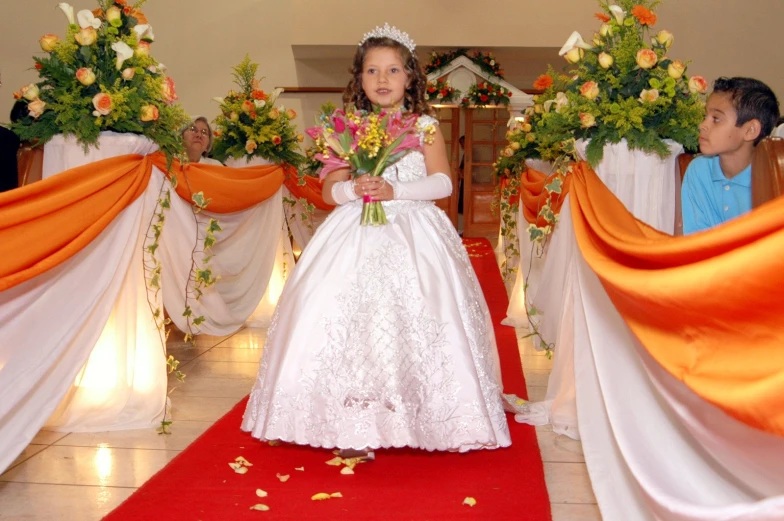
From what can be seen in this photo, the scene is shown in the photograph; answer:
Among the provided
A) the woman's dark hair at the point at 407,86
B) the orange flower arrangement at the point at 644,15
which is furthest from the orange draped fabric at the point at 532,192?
the woman's dark hair at the point at 407,86

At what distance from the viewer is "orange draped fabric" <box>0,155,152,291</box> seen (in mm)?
3086

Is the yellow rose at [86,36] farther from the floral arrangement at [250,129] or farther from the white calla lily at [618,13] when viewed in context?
the floral arrangement at [250,129]

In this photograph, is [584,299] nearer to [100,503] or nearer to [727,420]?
[727,420]

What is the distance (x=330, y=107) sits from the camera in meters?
3.77

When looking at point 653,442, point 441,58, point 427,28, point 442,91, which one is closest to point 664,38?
point 653,442

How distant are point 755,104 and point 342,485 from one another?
86.4 inches

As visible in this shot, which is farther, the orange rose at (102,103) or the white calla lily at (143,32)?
the white calla lily at (143,32)

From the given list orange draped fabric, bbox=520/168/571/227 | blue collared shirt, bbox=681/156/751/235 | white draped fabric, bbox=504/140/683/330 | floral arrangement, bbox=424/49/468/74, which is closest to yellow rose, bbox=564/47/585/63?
white draped fabric, bbox=504/140/683/330

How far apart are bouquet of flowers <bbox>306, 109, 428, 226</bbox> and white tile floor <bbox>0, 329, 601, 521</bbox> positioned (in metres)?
1.33

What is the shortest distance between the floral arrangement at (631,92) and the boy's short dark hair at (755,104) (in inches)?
19.8

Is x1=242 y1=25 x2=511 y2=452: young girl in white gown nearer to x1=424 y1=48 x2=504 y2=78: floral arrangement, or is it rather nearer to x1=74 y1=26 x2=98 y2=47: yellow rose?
x1=74 y1=26 x2=98 y2=47: yellow rose

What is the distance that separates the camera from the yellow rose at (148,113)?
3.97 metres

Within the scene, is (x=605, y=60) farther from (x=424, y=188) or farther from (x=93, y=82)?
(x=93, y=82)

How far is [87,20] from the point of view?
391 centimetres
